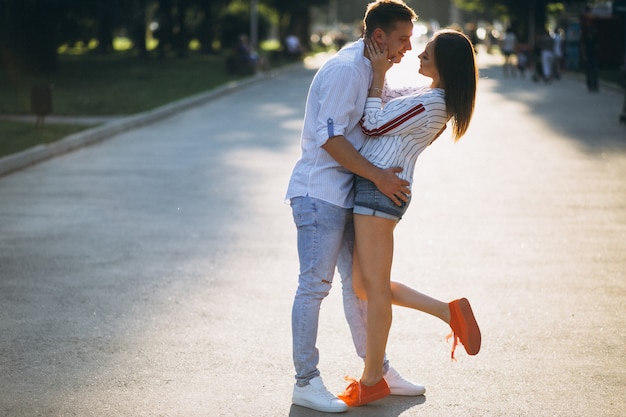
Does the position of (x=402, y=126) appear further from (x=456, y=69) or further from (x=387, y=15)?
(x=387, y=15)

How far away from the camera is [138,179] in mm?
12711

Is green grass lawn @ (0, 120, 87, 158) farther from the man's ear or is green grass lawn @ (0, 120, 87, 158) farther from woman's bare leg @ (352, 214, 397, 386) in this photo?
the man's ear

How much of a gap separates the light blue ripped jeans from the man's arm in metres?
0.23

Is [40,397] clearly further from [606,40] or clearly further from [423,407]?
[606,40]

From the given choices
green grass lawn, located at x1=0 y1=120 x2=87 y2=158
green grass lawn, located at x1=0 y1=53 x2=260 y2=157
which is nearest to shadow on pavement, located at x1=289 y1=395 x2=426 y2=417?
green grass lawn, located at x1=0 y1=120 x2=87 y2=158

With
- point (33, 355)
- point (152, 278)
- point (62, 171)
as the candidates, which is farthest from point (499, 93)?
point (33, 355)

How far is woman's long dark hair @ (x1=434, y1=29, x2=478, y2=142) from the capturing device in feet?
14.8

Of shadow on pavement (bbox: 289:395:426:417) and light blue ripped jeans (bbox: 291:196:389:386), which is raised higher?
light blue ripped jeans (bbox: 291:196:389:386)

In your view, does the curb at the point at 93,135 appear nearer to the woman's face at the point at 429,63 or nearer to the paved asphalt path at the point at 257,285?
the paved asphalt path at the point at 257,285

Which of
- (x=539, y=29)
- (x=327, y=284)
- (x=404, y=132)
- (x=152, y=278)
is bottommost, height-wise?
(x=539, y=29)

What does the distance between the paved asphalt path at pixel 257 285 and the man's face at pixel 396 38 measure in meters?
1.58

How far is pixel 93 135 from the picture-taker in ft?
55.8

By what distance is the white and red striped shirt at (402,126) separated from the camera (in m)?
4.46

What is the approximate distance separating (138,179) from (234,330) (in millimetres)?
6860
